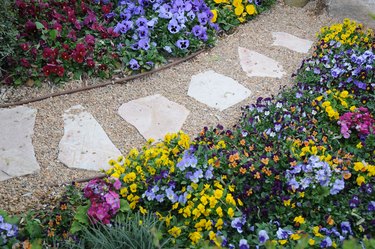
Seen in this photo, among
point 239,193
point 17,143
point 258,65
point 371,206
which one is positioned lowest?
point 17,143

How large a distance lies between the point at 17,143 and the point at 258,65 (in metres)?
2.08

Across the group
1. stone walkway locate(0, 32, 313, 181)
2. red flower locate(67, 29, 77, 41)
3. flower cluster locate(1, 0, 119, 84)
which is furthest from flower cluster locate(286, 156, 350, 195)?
red flower locate(67, 29, 77, 41)

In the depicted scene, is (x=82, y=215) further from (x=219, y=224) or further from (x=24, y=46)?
(x=24, y=46)

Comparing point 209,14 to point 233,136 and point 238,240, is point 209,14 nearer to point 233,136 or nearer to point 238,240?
point 233,136

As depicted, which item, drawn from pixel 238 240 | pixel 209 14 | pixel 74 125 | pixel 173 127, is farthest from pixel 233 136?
pixel 209 14

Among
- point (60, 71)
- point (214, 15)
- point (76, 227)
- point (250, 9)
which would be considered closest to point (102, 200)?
point (76, 227)

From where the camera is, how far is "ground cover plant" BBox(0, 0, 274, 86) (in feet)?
12.0

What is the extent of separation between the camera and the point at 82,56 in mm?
3697

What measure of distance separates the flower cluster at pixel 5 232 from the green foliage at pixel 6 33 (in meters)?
1.59

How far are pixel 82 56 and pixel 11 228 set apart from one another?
1697 millimetres

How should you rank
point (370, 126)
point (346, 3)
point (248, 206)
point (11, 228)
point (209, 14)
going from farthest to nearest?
point (346, 3), point (209, 14), point (370, 126), point (248, 206), point (11, 228)

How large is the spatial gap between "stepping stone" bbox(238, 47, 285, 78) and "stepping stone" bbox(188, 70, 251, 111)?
0.24 metres

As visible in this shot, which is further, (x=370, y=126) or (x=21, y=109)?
(x=21, y=109)

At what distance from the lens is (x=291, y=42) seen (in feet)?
Answer: 14.5
